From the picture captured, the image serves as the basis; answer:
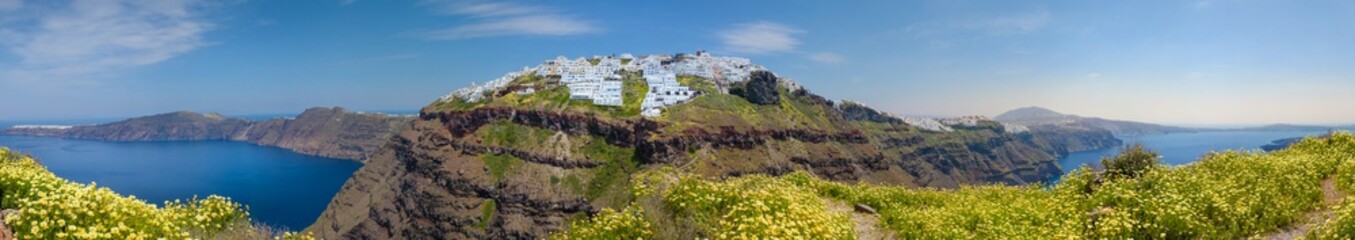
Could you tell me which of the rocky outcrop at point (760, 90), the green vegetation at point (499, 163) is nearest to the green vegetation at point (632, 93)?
A: the green vegetation at point (499, 163)

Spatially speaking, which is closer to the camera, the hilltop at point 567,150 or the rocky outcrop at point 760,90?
the hilltop at point 567,150

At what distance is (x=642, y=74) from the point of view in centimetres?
14525

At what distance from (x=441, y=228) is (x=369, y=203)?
31.9m

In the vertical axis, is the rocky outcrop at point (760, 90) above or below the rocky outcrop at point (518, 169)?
above

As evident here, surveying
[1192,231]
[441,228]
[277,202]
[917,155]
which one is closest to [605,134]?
[441,228]

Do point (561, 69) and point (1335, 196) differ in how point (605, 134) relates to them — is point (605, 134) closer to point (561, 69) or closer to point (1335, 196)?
point (561, 69)

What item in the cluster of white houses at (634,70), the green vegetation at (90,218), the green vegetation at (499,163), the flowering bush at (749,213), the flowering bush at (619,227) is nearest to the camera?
the green vegetation at (90,218)

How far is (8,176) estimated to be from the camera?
10.9 m

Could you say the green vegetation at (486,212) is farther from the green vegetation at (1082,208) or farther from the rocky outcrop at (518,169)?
the green vegetation at (1082,208)

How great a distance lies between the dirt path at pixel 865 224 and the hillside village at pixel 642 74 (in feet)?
303

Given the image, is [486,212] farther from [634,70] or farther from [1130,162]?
[1130,162]

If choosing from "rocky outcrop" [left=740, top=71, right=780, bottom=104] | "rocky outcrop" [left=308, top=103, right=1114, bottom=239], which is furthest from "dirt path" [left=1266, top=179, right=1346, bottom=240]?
"rocky outcrop" [left=740, top=71, right=780, bottom=104]

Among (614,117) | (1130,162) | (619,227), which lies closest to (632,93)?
(614,117)

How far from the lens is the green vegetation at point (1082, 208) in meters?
10.4
